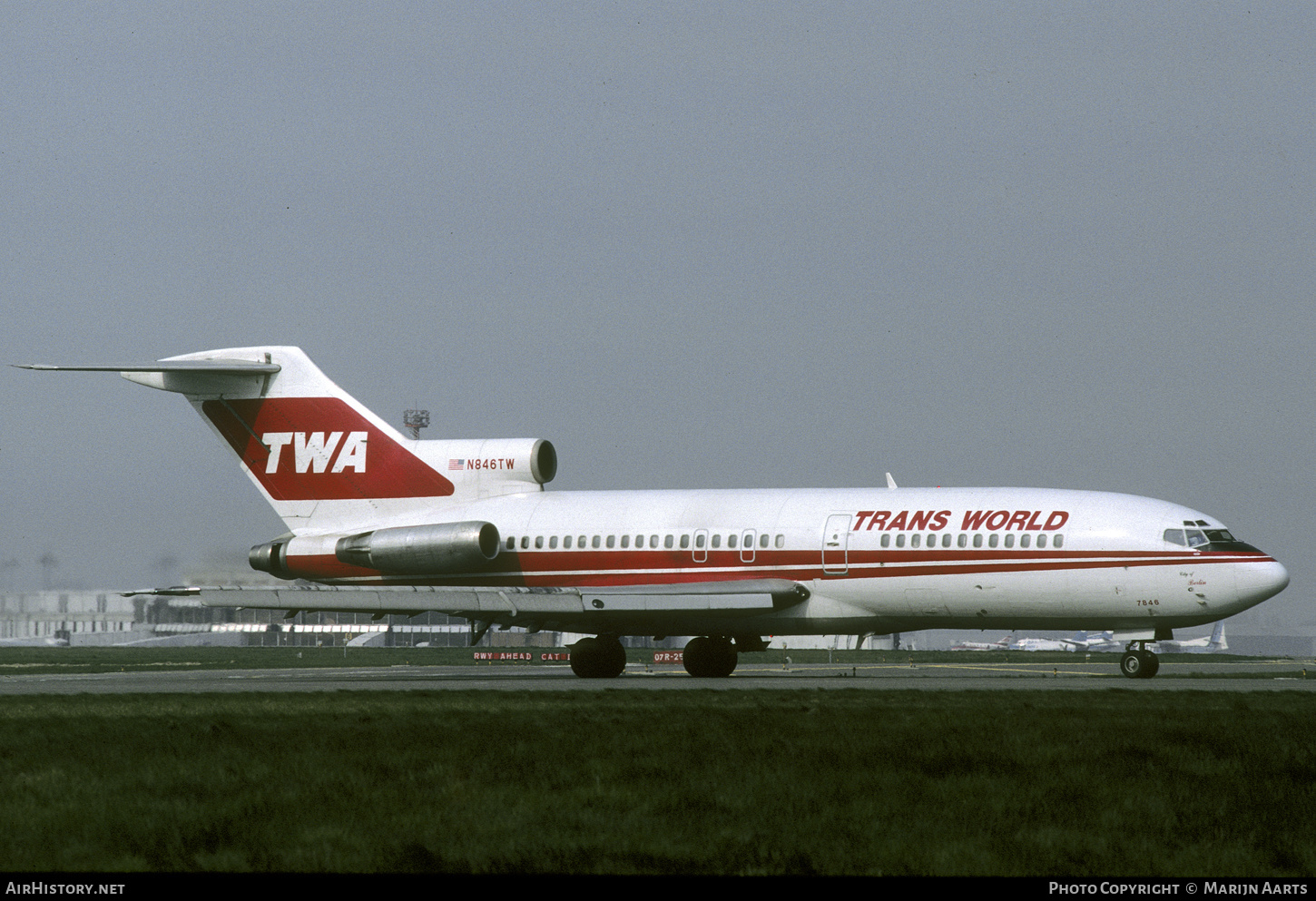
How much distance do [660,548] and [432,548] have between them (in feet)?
18.5

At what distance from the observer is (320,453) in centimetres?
4000

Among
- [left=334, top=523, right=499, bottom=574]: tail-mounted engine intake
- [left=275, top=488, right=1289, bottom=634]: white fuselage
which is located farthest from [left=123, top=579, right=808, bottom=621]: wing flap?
[left=334, top=523, right=499, bottom=574]: tail-mounted engine intake

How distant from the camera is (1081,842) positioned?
39.7ft

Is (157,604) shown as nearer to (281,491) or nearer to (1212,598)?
(281,491)

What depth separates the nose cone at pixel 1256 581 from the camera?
3136 cm

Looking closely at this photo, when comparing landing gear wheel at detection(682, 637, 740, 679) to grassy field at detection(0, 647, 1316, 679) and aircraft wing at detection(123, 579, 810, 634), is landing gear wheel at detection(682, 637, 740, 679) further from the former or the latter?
grassy field at detection(0, 647, 1316, 679)

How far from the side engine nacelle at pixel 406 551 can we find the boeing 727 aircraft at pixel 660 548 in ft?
0.16

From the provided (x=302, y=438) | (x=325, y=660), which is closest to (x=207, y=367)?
(x=302, y=438)

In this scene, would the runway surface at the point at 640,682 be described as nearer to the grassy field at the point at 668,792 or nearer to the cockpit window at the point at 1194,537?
the cockpit window at the point at 1194,537

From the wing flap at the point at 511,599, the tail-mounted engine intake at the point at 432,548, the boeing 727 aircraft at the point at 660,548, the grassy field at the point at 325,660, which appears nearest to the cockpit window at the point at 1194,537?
the boeing 727 aircraft at the point at 660,548

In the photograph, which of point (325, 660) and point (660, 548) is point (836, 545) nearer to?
point (660, 548)

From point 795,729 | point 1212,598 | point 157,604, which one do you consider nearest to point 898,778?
point 795,729

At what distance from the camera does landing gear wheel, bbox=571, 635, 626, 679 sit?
1448 inches

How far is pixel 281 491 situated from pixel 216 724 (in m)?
21.6
